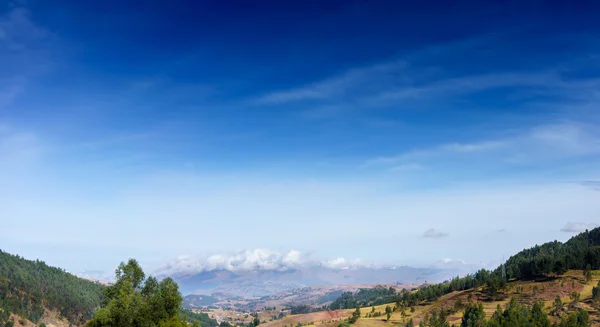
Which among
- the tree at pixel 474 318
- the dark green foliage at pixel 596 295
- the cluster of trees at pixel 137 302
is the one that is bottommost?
the tree at pixel 474 318

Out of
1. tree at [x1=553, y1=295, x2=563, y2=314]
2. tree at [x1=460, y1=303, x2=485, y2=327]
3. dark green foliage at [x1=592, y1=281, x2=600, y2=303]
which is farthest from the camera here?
dark green foliage at [x1=592, y1=281, x2=600, y2=303]

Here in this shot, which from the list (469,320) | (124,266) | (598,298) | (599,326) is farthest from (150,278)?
(598,298)

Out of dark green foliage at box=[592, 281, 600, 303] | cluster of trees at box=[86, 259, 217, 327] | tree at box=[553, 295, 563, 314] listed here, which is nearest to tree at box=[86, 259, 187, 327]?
cluster of trees at box=[86, 259, 217, 327]

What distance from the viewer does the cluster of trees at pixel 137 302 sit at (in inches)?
2613

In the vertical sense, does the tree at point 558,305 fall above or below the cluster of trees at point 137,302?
below

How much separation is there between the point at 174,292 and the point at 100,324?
11747 mm

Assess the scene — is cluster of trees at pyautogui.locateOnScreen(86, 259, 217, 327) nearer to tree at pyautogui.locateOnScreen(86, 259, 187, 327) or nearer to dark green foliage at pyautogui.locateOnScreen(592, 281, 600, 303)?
tree at pyautogui.locateOnScreen(86, 259, 187, 327)

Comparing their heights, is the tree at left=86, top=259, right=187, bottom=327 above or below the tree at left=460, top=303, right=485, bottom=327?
above

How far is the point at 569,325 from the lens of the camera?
437 ft

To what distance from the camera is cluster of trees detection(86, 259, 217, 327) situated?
6638 centimetres

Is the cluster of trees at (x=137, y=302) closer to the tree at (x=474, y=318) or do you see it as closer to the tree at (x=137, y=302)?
the tree at (x=137, y=302)

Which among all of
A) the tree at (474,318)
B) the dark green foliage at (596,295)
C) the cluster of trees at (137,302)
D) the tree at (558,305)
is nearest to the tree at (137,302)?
the cluster of trees at (137,302)

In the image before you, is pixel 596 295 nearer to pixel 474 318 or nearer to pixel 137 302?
pixel 474 318

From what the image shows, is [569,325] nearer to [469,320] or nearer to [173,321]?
[469,320]
